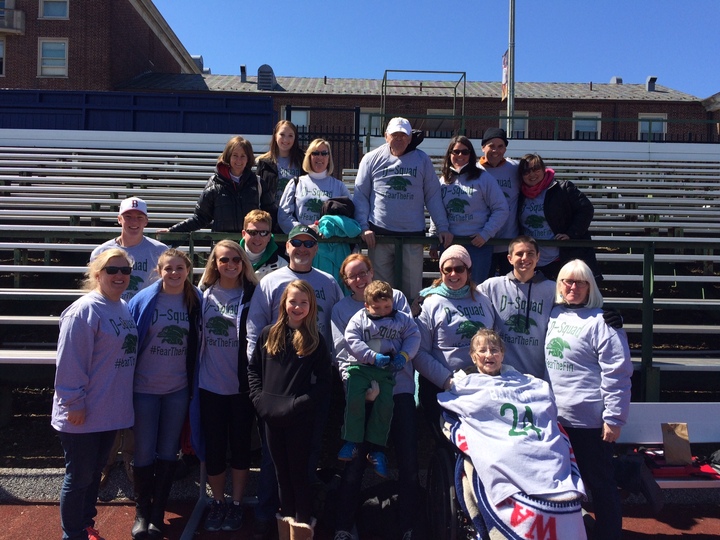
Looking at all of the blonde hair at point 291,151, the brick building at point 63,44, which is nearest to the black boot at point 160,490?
the blonde hair at point 291,151

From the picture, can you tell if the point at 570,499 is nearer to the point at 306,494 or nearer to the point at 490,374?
the point at 490,374

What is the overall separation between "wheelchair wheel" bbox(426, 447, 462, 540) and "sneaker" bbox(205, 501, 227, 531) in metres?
1.34

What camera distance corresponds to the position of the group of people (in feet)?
11.3

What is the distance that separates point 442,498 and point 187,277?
6.84 ft

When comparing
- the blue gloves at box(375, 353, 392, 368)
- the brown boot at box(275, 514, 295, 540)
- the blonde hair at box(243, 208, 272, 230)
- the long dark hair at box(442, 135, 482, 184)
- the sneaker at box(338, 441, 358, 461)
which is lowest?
the brown boot at box(275, 514, 295, 540)

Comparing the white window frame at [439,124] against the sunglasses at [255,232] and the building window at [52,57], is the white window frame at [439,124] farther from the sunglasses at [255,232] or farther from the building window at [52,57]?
the sunglasses at [255,232]

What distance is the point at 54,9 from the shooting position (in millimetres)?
26219

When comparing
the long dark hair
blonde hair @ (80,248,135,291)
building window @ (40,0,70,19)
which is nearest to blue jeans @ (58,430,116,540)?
blonde hair @ (80,248,135,291)

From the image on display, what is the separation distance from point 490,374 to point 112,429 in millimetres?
2217

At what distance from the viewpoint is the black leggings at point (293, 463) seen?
3.50 m

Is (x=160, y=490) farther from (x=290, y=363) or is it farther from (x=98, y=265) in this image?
(x=98, y=265)

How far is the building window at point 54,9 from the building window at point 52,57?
1056mm

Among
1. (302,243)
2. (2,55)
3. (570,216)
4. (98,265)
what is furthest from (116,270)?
→ (2,55)

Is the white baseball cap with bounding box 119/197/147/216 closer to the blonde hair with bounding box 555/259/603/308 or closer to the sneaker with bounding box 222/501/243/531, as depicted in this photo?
the sneaker with bounding box 222/501/243/531
